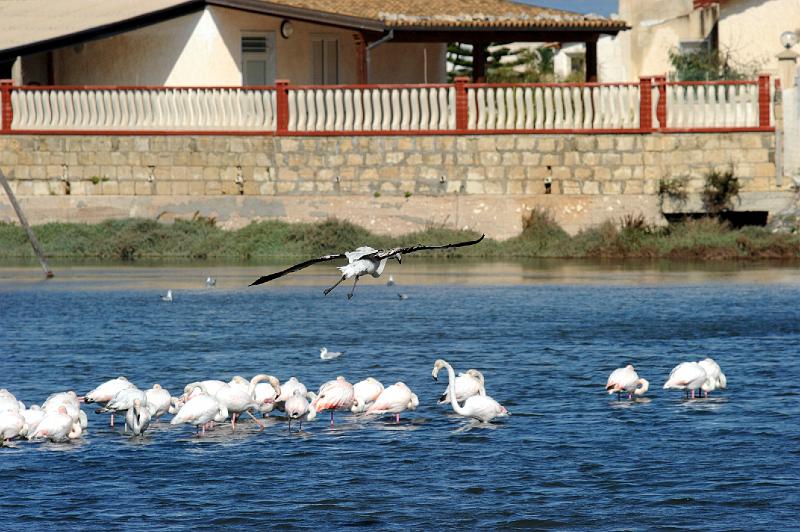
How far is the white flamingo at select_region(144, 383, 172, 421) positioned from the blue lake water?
27 centimetres

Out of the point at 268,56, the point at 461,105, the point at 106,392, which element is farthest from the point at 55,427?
the point at 268,56

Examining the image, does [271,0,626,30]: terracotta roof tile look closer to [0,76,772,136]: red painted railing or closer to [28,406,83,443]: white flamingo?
[0,76,772,136]: red painted railing

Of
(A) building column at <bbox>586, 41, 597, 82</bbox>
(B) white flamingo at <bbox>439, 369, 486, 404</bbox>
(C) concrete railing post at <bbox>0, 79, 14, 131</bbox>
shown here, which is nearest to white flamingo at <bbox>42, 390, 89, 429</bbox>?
(B) white flamingo at <bbox>439, 369, 486, 404</bbox>

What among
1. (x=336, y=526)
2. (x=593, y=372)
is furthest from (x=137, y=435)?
(x=593, y=372)

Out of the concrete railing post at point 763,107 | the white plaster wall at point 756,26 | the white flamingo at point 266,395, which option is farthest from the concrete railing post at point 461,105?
the white flamingo at point 266,395

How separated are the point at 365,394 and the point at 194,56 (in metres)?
22.8

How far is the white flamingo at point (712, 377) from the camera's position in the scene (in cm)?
1780

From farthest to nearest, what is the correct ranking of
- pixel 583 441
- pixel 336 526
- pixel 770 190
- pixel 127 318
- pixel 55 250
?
pixel 55 250 → pixel 770 190 → pixel 127 318 → pixel 583 441 → pixel 336 526

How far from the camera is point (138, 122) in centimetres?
Result: 3572

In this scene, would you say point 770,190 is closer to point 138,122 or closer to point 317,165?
point 317,165

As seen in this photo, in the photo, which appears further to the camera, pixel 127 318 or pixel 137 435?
pixel 127 318

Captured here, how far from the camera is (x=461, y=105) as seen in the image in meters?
34.3

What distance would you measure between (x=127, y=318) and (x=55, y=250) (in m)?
10.7

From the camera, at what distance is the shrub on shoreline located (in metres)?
33.4
